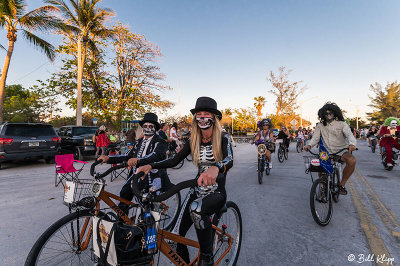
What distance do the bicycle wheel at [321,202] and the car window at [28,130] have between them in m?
11.2

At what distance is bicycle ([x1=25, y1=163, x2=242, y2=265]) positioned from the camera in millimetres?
1798

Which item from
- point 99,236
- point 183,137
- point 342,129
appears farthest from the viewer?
point 183,137

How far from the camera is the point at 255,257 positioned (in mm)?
2801

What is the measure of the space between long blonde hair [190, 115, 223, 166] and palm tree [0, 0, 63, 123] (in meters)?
16.2

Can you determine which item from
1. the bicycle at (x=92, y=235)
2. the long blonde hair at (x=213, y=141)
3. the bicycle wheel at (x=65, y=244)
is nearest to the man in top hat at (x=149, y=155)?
the bicycle at (x=92, y=235)

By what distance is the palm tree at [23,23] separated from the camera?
43.4 feet

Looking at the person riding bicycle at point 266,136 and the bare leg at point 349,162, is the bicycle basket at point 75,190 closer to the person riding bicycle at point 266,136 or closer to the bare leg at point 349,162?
the bare leg at point 349,162

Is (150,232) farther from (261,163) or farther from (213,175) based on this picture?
(261,163)

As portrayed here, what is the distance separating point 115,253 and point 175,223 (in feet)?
2.97

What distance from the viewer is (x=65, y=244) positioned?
2.22 meters

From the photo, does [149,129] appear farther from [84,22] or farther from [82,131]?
[84,22]

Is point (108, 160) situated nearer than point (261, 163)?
Yes

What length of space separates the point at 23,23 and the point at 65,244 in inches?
683

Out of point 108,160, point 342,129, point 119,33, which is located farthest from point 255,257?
point 119,33
